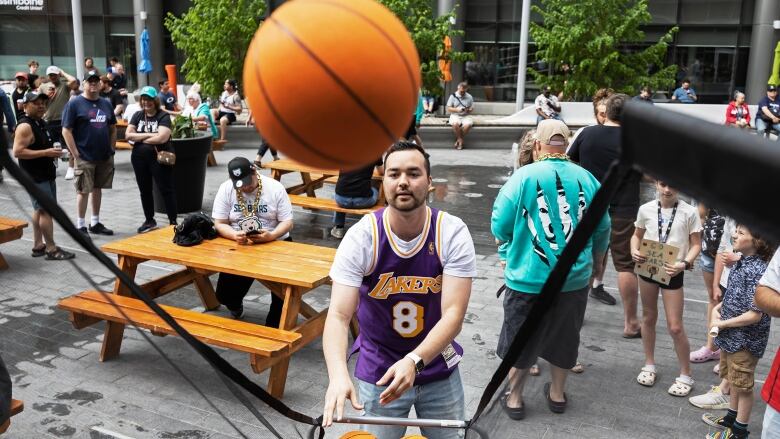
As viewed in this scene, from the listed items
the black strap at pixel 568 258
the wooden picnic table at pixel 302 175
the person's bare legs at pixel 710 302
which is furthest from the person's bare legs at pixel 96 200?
the black strap at pixel 568 258

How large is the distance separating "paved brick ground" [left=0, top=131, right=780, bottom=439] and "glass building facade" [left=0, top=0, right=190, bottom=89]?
2379cm

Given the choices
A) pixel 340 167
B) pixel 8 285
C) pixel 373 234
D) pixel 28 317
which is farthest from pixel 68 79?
pixel 340 167

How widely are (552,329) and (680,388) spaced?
263 centimetres

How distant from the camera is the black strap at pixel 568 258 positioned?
189 cm

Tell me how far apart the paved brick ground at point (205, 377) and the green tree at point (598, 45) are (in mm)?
12224

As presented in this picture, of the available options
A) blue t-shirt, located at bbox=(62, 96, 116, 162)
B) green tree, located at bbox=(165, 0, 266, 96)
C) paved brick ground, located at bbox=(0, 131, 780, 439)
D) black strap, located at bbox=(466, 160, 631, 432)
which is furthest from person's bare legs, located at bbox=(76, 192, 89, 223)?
green tree, located at bbox=(165, 0, 266, 96)

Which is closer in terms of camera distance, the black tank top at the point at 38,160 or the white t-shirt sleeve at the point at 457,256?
the white t-shirt sleeve at the point at 457,256

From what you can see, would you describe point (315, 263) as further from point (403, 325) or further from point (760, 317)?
point (760, 317)

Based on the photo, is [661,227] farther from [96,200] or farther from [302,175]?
[96,200]

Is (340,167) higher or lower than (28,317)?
higher

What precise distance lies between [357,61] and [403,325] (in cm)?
168

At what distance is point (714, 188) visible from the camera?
4.39 feet

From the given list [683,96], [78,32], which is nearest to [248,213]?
[683,96]

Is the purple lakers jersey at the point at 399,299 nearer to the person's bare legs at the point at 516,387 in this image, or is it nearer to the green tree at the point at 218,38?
the person's bare legs at the point at 516,387
